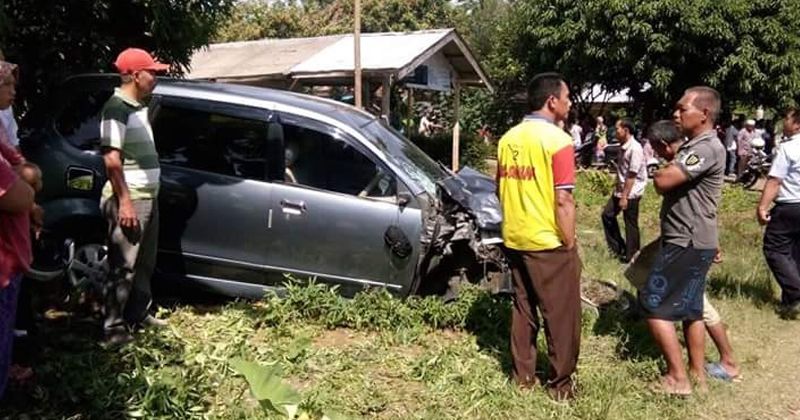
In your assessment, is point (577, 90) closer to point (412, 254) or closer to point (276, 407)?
point (412, 254)

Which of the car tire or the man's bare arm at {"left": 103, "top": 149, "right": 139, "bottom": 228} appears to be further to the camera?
the car tire

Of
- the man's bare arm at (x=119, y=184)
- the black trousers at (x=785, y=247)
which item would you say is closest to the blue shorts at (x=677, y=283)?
the black trousers at (x=785, y=247)

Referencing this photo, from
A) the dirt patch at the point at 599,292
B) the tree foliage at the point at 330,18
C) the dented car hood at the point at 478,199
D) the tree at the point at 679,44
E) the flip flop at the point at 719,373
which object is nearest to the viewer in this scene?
the flip flop at the point at 719,373

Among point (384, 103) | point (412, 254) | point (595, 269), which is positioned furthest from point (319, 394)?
point (384, 103)

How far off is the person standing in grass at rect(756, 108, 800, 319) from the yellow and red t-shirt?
9.46 ft

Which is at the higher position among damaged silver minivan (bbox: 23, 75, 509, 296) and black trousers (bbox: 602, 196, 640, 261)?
damaged silver minivan (bbox: 23, 75, 509, 296)

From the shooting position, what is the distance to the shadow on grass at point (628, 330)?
5195 millimetres

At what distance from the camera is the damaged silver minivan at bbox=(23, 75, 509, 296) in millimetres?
5387

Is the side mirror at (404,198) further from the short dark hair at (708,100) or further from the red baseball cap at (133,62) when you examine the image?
the short dark hair at (708,100)

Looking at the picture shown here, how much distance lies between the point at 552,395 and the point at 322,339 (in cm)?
178

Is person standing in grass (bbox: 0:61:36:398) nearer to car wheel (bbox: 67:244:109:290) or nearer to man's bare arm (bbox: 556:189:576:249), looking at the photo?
car wheel (bbox: 67:244:109:290)

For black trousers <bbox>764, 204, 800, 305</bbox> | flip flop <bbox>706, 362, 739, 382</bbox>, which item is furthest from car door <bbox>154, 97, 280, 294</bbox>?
black trousers <bbox>764, 204, 800, 305</bbox>

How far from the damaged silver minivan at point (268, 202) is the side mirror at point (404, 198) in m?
0.01

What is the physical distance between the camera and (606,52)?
2147cm
